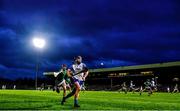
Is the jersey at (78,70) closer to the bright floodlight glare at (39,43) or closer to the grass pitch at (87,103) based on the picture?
the grass pitch at (87,103)

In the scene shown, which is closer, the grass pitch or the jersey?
the grass pitch

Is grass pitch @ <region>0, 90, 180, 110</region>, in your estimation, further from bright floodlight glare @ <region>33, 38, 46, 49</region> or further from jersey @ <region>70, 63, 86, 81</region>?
bright floodlight glare @ <region>33, 38, 46, 49</region>

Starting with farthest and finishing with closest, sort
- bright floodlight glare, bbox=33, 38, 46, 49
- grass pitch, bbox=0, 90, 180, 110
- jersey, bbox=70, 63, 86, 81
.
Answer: bright floodlight glare, bbox=33, 38, 46, 49 → jersey, bbox=70, 63, 86, 81 → grass pitch, bbox=0, 90, 180, 110

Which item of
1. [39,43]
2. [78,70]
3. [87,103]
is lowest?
[87,103]

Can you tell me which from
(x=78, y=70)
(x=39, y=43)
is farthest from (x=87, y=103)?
(x=39, y=43)

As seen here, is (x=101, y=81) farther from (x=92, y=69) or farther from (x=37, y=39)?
Result: (x=37, y=39)

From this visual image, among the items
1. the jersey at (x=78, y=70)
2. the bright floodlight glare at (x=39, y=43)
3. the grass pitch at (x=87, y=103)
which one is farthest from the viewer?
the bright floodlight glare at (x=39, y=43)

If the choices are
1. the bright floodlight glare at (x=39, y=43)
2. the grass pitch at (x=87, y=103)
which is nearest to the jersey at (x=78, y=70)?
the grass pitch at (x=87, y=103)

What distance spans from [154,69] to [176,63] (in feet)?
31.0

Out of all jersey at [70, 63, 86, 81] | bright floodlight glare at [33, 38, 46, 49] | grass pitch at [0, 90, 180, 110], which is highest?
bright floodlight glare at [33, 38, 46, 49]

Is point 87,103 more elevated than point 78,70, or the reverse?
point 78,70

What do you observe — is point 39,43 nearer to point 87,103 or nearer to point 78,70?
point 87,103

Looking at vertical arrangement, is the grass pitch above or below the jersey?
below

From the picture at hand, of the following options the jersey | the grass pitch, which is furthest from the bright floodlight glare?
the jersey
